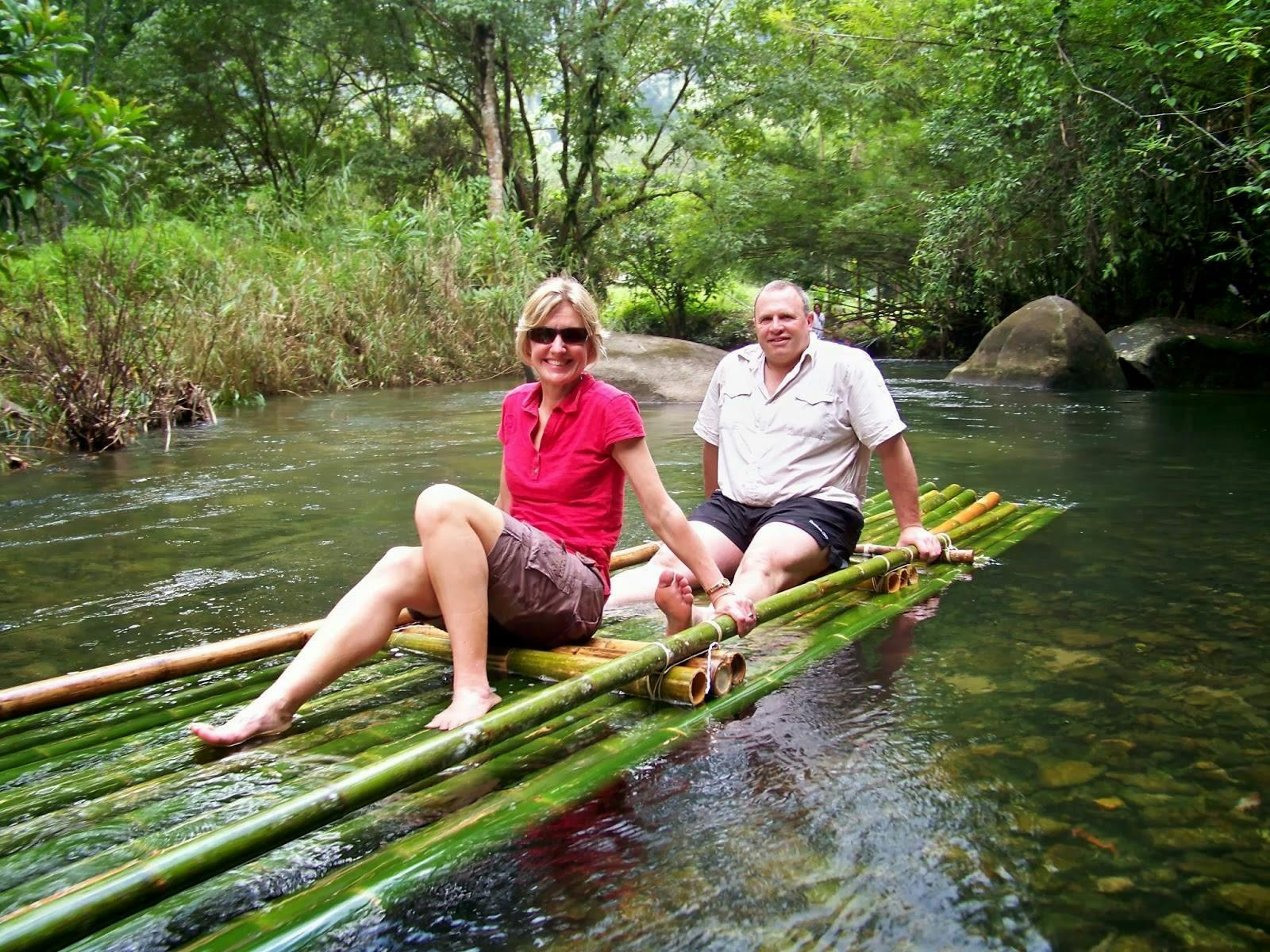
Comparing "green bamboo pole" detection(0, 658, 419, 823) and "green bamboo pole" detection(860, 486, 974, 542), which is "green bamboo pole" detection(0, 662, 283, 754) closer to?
"green bamboo pole" detection(0, 658, 419, 823)

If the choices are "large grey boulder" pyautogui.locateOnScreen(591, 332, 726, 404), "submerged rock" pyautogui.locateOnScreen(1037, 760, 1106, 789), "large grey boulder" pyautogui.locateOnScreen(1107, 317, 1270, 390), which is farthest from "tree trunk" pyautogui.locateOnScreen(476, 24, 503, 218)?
"submerged rock" pyautogui.locateOnScreen(1037, 760, 1106, 789)

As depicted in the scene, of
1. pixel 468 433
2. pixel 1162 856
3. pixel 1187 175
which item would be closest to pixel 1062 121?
pixel 1187 175

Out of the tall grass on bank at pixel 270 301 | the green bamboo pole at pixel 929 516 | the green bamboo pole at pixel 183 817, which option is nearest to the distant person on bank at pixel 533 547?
the green bamboo pole at pixel 183 817

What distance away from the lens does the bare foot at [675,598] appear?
266 centimetres

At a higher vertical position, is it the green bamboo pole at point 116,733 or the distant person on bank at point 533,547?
the distant person on bank at point 533,547

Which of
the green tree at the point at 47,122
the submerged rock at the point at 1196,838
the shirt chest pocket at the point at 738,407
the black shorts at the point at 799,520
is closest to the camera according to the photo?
the submerged rock at the point at 1196,838

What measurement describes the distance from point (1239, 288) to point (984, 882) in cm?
1199

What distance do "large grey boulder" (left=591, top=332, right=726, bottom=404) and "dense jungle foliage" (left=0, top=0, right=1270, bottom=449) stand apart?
2.26 metres

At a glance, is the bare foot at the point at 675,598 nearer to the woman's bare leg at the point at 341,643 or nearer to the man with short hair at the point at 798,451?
the woman's bare leg at the point at 341,643

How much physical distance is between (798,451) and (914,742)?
1.42 metres

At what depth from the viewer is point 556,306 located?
2.67 metres

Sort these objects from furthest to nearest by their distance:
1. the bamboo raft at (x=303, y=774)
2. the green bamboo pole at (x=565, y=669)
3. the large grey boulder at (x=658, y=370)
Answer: the large grey boulder at (x=658, y=370), the green bamboo pole at (x=565, y=669), the bamboo raft at (x=303, y=774)

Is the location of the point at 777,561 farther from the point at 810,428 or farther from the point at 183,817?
the point at 183,817

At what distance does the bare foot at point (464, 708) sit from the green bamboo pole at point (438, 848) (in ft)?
0.81
